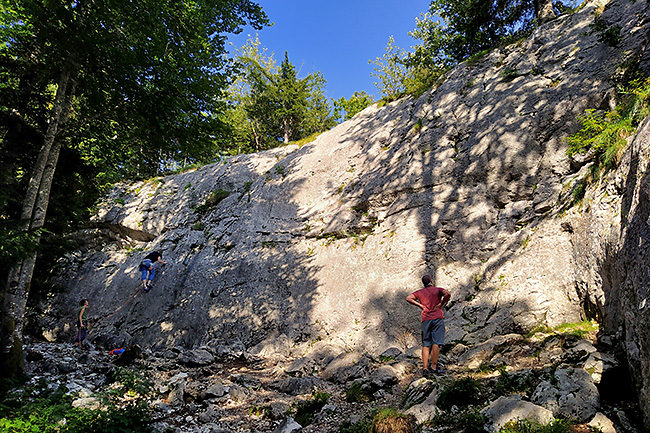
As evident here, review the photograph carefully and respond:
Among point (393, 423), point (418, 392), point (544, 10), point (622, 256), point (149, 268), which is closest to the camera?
point (393, 423)

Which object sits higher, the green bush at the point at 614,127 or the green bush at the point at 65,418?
the green bush at the point at 614,127

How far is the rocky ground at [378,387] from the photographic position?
3.83 m

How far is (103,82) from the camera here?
28.1 ft

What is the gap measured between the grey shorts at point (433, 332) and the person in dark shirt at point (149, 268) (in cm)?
1201

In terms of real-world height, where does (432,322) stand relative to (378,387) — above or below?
above

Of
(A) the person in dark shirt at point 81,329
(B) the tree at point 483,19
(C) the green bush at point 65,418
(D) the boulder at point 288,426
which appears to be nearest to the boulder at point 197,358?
(C) the green bush at point 65,418

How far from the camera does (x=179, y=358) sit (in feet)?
28.9

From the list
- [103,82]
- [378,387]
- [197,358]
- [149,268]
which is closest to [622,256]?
[378,387]

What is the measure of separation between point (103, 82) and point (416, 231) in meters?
10.4

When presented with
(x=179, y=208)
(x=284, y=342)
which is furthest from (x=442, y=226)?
(x=179, y=208)

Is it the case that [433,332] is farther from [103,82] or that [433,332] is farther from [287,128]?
[287,128]

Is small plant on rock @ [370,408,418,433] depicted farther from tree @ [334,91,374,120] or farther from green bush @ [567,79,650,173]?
tree @ [334,91,374,120]

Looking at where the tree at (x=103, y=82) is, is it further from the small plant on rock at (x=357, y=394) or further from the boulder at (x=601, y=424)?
the boulder at (x=601, y=424)

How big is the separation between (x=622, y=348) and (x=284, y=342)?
8352 millimetres
